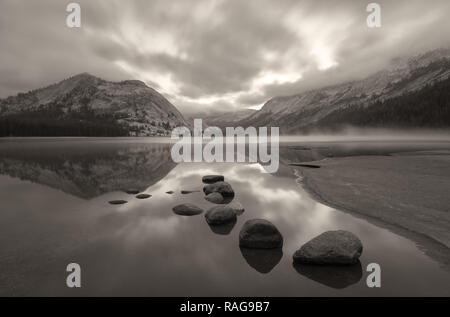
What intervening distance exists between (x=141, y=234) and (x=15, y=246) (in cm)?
568

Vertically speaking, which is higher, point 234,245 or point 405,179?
point 405,179

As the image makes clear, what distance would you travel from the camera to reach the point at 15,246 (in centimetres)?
1113

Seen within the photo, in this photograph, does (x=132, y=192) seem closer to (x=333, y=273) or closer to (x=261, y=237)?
(x=261, y=237)

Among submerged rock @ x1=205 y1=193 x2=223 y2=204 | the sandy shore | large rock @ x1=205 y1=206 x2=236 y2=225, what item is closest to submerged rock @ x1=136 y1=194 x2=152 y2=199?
submerged rock @ x1=205 y1=193 x2=223 y2=204

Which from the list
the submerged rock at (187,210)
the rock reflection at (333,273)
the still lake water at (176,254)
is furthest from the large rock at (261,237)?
the submerged rock at (187,210)

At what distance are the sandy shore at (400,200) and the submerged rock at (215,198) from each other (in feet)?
26.3

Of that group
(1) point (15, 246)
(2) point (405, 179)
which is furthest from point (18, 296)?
(2) point (405, 179)

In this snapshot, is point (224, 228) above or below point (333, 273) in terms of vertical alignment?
above

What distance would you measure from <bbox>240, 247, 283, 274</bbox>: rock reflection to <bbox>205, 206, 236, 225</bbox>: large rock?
3.23 metres

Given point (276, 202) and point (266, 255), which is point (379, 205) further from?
point (266, 255)

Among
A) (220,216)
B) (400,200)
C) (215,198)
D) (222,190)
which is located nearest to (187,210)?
(220,216)

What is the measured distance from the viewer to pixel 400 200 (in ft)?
56.4

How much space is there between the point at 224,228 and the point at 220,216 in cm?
84

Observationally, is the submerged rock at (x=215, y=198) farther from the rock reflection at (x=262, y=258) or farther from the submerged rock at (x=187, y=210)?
the rock reflection at (x=262, y=258)
